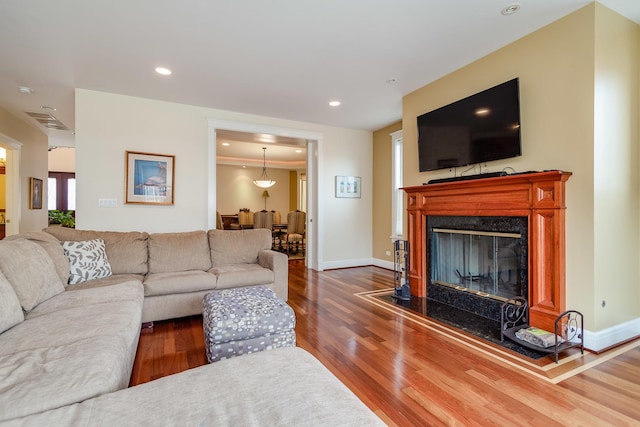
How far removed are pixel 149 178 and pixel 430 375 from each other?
4.08 meters

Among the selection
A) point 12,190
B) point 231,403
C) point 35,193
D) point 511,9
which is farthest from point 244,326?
point 35,193

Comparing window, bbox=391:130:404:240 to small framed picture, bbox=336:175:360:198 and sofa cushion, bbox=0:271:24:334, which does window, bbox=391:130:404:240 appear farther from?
sofa cushion, bbox=0:271:24:334

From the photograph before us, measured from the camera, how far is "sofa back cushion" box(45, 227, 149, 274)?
10.1ft

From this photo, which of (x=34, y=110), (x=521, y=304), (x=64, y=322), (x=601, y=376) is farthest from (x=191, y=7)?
(x=34, y=110)

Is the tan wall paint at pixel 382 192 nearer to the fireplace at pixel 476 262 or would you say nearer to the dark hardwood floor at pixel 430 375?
the fireplace at pixel 476 262

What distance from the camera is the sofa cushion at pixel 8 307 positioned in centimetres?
159

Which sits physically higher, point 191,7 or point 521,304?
point 191,7

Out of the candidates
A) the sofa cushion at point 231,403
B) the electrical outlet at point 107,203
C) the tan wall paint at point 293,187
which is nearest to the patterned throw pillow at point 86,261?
the electrical outlet at point 107,203

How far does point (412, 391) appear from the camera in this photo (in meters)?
1.84

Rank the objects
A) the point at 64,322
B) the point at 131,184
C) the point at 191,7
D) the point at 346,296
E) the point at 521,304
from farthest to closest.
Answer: the point at 131,184
the point at 346,296
the point at 521,304
the point at 191,7
the point at 64,322

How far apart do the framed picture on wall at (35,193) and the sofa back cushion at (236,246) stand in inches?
184

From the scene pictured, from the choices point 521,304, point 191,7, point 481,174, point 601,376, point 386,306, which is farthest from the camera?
point 386,306

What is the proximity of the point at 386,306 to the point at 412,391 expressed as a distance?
1631mm

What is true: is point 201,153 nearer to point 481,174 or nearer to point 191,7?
point 191,7
